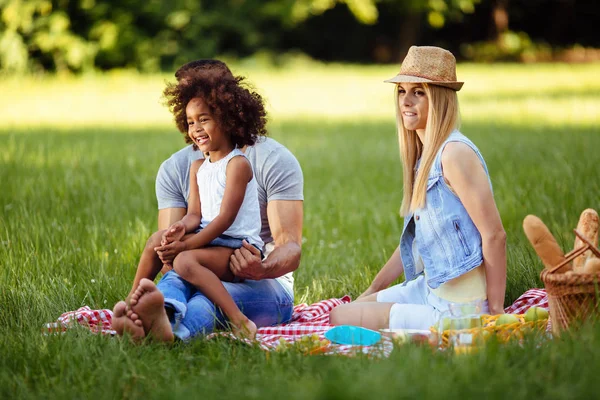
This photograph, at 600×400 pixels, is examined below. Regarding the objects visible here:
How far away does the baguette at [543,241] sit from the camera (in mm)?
3297

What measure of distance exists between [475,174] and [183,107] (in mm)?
1418

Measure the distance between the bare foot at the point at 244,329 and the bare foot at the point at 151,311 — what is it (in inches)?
12.1

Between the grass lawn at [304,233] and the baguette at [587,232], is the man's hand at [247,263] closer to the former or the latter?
the grass lawn at [304,233]

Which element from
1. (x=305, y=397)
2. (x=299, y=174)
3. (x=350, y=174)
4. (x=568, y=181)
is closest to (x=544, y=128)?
(x=350, y=174)

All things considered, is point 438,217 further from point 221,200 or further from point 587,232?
point 221,200

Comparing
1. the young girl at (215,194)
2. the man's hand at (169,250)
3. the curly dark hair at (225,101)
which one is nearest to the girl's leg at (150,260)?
the young girl at (215,194)

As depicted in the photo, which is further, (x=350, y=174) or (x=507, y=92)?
(x=507, y=92)

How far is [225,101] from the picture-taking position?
3.94m

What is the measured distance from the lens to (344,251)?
5938 mm

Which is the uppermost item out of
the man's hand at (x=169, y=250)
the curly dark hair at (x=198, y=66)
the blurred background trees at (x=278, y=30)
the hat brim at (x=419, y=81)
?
the blurred background trees at (x=278, y=30)

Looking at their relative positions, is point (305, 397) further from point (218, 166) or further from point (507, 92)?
point (507, 92)

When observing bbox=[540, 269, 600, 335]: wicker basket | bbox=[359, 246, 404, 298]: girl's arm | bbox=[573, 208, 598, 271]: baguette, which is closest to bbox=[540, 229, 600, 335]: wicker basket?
bbox=[540, 269, 600, 335]: wicker basket

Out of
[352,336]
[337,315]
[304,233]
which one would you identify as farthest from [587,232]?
[304,233]

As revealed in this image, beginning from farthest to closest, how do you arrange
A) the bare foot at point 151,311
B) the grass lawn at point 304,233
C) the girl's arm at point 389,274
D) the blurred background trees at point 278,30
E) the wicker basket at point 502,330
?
the blurred background trees at point 278,30
the girl's arm at point 389,274
the bare foot at point 151,311
the wicker basket at point 502,330
the grass lawn at point 304,233
